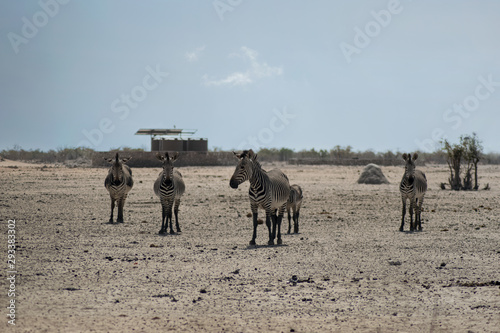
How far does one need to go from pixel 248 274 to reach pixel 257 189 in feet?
10.7

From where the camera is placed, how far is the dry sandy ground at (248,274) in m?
7.08

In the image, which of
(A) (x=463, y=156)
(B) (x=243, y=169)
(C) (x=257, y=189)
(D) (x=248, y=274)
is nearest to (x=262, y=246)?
(C) (x=257, y=189)

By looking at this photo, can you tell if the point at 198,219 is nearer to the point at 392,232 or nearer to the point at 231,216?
the point at 231,216

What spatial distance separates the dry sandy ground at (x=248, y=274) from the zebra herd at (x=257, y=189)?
0.54 meters

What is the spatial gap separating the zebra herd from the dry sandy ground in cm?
54

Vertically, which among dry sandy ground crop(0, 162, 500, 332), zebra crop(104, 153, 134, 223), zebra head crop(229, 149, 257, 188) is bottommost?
dry sandy ground crop(0, 162, 500, 332)

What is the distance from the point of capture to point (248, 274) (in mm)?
Result: 9578

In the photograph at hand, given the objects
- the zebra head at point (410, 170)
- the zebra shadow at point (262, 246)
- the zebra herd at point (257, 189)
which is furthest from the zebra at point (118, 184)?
the zebra head at point (410, 170)

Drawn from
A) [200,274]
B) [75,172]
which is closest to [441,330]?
[200,274]

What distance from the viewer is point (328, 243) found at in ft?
42.9

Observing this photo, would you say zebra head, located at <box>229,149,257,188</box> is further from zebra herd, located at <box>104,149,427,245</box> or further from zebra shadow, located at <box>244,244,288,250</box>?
zebra shadow, located at <box>244,244,288,250</box>

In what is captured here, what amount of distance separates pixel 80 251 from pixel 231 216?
25.0ft

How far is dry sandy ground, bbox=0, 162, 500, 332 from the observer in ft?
23.2

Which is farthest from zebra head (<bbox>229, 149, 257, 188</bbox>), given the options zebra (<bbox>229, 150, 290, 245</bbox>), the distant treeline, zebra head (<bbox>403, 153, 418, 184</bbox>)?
the distant treeline
